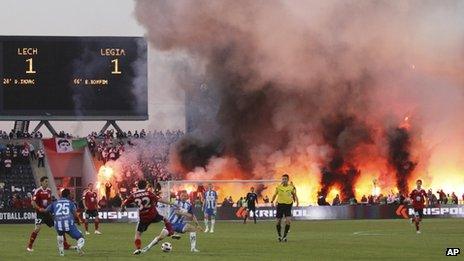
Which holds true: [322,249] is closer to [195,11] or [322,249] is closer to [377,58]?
[195,11]

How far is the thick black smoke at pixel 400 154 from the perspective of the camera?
261ft

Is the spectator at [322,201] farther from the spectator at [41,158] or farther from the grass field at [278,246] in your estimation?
the grass field at [278,246]

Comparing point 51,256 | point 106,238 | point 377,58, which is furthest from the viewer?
point 377,58

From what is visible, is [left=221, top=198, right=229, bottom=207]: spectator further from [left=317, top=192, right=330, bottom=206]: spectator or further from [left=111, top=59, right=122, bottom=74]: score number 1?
[left=111, top=59, right=122, bottom=74]: score number 1

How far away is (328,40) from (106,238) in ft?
95.6

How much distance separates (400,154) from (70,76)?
2361 cm

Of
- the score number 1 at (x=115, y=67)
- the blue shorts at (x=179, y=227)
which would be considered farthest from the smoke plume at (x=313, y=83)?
the blue shorts at (x=179, y=227)

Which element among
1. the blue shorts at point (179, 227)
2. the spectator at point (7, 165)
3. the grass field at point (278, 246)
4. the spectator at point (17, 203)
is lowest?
the grass field at point (278, 246)

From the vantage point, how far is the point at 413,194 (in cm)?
4678

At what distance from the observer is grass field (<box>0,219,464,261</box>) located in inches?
1196

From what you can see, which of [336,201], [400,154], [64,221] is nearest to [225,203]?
[336,201]

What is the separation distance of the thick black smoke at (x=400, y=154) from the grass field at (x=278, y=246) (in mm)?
31585

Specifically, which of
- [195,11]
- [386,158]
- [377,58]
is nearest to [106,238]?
[195,11]

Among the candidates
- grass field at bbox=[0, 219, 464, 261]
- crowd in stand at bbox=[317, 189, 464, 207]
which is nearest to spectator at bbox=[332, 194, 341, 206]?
crowd in stand at bbox=[317, 189, 464, 207]
